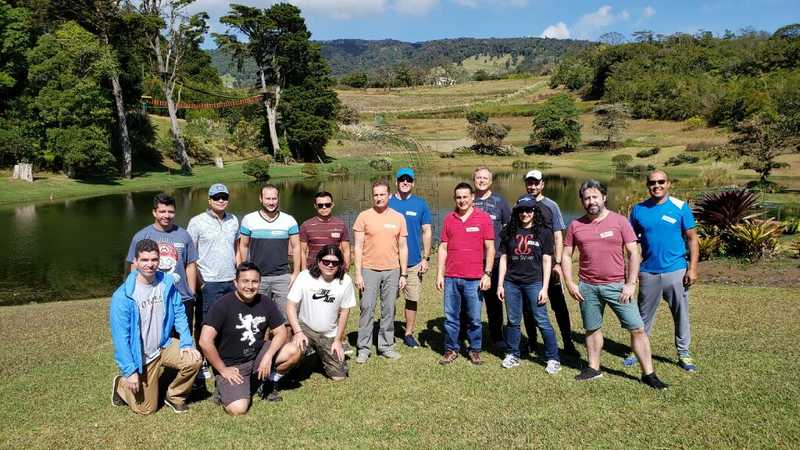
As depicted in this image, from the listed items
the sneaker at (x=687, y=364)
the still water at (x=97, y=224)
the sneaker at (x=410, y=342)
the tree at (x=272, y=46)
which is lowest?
the still water at (x=97, y=224)

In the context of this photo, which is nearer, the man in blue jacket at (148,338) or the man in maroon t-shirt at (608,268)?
the man in blue jacket at (148,338)

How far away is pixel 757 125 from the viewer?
24531mm

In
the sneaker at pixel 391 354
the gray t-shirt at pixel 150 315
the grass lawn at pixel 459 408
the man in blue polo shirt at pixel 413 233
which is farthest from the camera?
the man in blue polo shirt at pixel 413 233

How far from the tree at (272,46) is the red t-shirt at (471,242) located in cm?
4229

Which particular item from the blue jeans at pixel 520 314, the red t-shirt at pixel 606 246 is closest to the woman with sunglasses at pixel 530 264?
the blue jeans at pixel 520 314

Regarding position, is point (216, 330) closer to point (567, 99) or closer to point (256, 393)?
point (256, 393)

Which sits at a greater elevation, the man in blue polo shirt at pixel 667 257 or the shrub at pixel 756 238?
the man in blue polo shirt at pixel 667 257

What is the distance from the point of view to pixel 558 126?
185 feet

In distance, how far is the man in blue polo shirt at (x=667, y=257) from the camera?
550 centimetres

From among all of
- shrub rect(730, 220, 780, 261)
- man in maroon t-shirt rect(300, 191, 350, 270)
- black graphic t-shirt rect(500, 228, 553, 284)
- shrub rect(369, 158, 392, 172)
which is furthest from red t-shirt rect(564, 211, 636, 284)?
shrub rect(369, 158, 392, 172)

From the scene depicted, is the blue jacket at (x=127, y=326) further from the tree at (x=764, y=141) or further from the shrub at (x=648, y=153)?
the shrub at (x=648, y=153)

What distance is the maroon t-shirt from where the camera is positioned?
6.08 m

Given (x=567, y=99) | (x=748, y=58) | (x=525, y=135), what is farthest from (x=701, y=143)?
(x=748, y=58)

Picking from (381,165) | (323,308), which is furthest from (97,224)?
(381,165)
